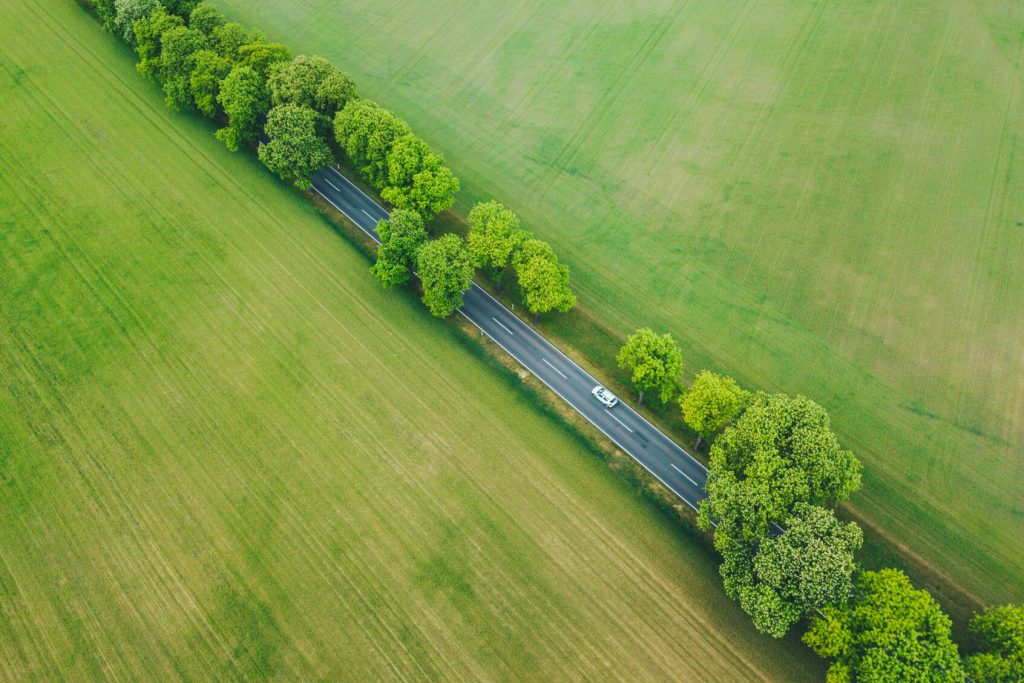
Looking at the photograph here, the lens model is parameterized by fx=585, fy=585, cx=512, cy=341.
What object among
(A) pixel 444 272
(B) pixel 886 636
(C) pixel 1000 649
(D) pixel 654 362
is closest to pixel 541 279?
(A) pixel 444 272

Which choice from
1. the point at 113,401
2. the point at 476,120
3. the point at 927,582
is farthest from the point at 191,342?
the point at 927,582

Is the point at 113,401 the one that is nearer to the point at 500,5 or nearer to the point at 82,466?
the point at 82,466

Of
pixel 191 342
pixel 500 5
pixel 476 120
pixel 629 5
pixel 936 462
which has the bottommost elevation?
pixel 191 342

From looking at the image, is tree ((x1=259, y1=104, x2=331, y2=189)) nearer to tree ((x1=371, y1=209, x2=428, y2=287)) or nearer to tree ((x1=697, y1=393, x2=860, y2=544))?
tree ((x1=371, y1=209, x2=428, y2=287))

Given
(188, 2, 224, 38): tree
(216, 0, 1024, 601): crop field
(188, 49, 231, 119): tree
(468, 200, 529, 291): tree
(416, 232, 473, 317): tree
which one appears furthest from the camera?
(188, 2, 224, 38): tree

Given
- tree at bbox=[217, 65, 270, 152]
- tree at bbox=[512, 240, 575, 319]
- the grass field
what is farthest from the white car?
tree at bbox=[217, 65, 270, 152]

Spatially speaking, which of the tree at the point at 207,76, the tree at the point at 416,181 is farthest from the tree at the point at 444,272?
the tree at the point at 207,76

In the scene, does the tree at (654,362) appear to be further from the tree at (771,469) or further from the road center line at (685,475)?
the tree at (771,469)
